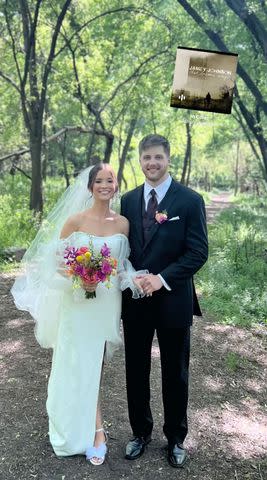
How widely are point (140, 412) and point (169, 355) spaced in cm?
54

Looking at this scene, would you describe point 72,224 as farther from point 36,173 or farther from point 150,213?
point 36,173

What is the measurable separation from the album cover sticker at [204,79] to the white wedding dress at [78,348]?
2.25 m

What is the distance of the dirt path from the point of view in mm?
3264

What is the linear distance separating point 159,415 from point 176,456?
75 cm

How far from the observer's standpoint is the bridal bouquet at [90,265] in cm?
289

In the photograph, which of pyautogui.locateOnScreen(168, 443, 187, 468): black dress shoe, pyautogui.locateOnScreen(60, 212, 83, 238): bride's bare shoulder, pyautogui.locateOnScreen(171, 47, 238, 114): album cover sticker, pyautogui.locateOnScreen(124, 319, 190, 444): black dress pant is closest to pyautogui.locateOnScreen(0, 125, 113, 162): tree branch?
pyautogui.locateOnScreen(171, 47, 238, 114): album cover sticker

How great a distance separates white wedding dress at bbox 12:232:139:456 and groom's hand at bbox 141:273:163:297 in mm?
232

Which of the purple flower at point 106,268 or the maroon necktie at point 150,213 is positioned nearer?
the purple flower at point 106,268

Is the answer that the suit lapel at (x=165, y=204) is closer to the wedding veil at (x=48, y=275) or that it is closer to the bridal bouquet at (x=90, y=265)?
the bridal bouquet at (x=90, y=265)

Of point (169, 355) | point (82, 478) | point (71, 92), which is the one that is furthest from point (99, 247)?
point (71, 92)

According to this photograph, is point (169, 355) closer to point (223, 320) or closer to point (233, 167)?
point (223, 320)

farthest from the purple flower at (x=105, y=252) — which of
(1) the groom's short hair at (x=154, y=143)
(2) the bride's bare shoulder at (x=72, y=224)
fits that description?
(1) the groom's short hair at (x=154, y=143)

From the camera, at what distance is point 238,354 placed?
5.55 meters

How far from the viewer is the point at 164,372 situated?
3279 mm
